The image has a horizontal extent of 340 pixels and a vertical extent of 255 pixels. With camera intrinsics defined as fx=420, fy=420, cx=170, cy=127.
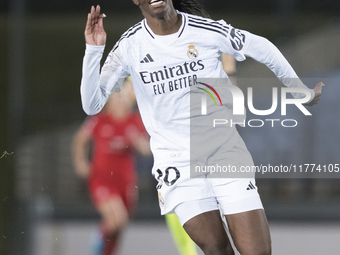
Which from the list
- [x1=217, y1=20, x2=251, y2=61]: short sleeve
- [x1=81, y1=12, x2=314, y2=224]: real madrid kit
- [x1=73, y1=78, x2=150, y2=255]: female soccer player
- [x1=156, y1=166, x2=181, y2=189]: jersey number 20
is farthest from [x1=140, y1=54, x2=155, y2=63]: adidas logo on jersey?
[x1=73, y1=78, x2=150, y2=255]: female soccer player

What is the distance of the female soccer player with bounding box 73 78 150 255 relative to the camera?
247 centimetres

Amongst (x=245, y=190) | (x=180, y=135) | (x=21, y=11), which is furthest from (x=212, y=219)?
(x=21, y=11)

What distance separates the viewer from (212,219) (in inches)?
54.6

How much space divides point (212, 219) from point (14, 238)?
6.52 feet

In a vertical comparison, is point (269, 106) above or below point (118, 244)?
above

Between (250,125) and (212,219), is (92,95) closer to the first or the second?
(212,219)

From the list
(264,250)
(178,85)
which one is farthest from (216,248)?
(178,85)

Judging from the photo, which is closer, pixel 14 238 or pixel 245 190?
pixel 245 190

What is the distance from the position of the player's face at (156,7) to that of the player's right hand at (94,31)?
0.52 feet

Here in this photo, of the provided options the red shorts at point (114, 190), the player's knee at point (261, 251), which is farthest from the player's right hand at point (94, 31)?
the red shorts at point (114, 190)

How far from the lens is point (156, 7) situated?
1418 mm

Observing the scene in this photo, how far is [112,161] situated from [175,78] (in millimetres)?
1173

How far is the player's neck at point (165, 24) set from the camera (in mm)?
1451

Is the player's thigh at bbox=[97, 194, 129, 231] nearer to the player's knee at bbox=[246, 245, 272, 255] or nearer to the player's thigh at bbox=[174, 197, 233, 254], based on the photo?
the player's thigh at bbox=[174, 197, 233, 254]
